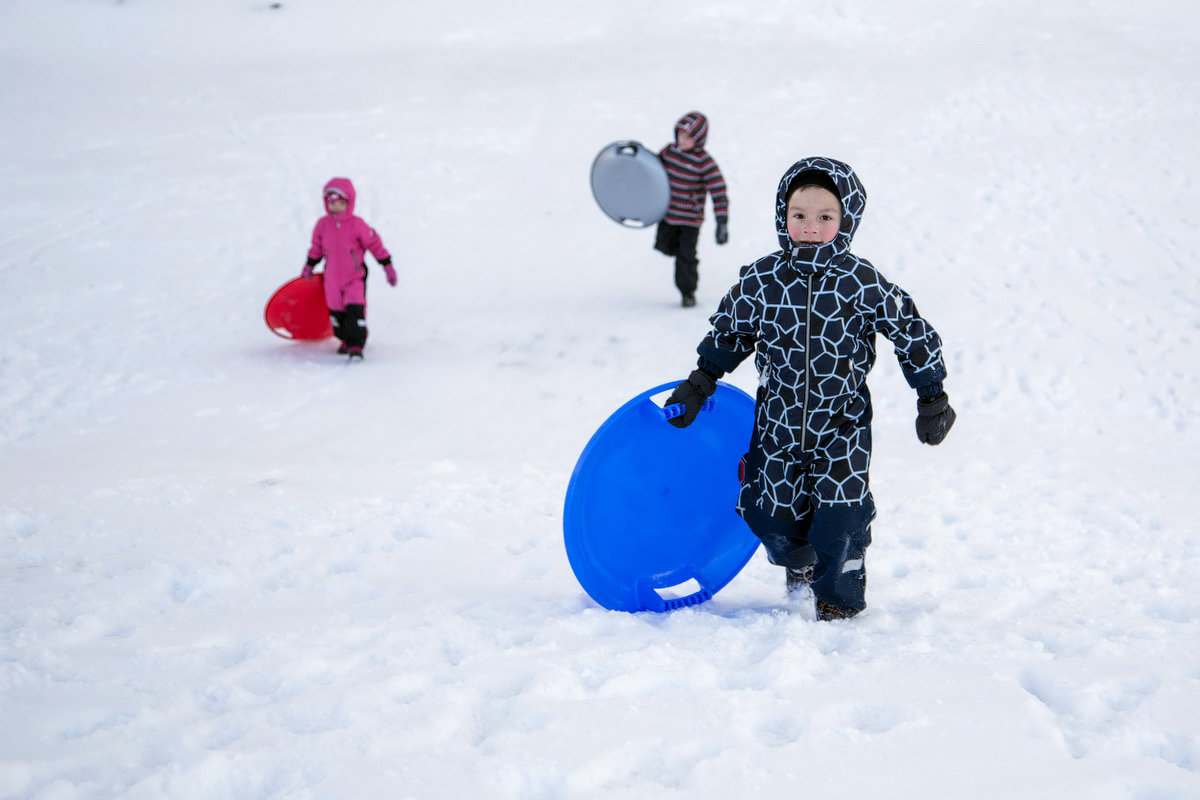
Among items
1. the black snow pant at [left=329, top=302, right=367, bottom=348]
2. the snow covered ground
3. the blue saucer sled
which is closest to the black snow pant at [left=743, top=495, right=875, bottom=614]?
Answer: the snow covered ground

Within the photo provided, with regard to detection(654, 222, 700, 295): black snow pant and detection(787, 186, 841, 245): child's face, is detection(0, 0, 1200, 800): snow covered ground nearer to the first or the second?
detection(654, 222, 700, 295): black snow pant

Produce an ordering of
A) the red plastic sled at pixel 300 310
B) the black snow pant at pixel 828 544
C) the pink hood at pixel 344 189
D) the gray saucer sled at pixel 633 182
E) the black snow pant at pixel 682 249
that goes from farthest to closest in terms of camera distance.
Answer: the black snow pant at pixel 682 249 → the gray saucer sled at pixel 633 182 → the red plastic sled at pixel 300 310 → the pink hood at pixel 344 189 → the black snow pant at pixel 828 544

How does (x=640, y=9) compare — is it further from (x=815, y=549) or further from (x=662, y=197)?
(x=815, y=549)

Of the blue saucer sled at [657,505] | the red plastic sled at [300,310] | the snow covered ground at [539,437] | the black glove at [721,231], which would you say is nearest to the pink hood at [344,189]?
the red plastic sled at [300,310]

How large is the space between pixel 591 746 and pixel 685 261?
5780 mm

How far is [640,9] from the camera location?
17859 millimetres

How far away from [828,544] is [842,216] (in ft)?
3.15

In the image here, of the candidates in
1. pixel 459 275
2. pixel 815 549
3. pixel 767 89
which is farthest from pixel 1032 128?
pixel 815 549

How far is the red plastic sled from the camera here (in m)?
6.87

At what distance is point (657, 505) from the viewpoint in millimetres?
3133

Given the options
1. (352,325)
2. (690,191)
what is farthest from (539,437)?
A: (690,191)

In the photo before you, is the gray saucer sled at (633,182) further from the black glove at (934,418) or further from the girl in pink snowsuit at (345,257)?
the black glove at (934,418)

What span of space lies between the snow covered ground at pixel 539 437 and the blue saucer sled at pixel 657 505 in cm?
15

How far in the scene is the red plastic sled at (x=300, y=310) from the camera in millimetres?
6867
